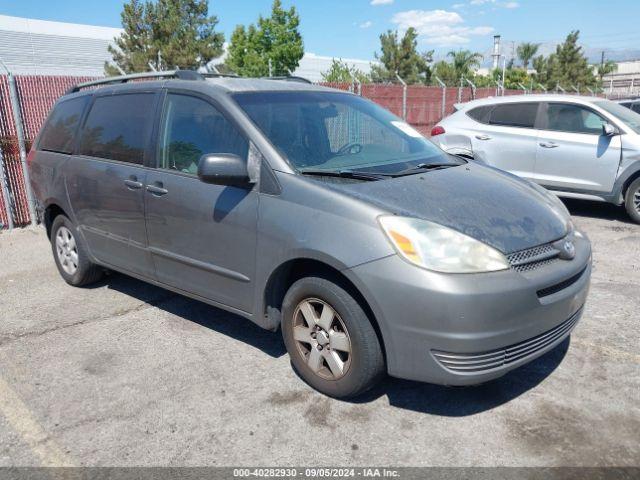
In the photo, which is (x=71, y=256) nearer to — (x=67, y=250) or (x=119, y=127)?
(x=67, y=250)

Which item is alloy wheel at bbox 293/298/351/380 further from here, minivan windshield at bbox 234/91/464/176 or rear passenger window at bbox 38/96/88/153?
rear passenger window at bbox 38/96/88/153

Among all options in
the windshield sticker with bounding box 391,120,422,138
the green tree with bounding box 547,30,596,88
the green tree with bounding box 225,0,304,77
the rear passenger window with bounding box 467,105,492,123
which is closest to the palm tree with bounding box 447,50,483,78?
the green tree with bounding box 547,30,596,88

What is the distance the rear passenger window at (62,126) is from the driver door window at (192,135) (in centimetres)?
144

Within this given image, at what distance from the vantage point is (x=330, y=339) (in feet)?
10.1

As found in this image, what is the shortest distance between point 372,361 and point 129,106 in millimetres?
2855

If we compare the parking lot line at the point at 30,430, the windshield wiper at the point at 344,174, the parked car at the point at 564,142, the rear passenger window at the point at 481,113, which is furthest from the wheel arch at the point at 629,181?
the parking lot line at the point at 30,430

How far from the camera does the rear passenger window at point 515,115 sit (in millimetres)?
8148

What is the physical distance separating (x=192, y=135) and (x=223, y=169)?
28.5 inches

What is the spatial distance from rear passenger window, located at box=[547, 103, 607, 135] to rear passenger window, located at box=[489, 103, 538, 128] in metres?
0.24

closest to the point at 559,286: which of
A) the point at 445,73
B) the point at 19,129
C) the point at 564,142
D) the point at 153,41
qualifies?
the point at 564,142

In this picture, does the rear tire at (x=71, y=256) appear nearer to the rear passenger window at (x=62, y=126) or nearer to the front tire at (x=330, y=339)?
the rear passenger window at (x=62, y=126)

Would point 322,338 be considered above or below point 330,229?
below

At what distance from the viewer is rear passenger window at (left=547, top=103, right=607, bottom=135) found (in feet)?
25.1

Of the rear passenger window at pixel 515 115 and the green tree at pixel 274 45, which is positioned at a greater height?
the green tree at pixel 274 45
